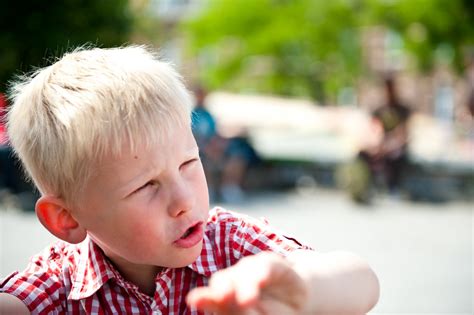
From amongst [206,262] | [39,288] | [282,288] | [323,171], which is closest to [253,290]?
[282,288]

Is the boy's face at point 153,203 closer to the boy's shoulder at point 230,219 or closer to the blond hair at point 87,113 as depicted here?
the blond hair at point 87,113

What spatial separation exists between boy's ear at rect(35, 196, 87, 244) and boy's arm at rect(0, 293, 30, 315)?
0.13 m

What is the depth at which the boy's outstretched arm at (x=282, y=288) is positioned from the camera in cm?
74

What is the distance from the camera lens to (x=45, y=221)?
1.20 m

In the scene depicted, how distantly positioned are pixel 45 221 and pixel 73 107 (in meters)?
0.23

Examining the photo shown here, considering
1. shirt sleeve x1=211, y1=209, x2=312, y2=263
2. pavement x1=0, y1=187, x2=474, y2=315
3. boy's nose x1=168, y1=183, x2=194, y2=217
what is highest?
boy's nose x1=168, y1=183, x2=194, y2=217

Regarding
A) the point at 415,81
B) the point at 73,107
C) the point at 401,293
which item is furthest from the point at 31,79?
the point at 415,81

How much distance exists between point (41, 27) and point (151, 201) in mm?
8174

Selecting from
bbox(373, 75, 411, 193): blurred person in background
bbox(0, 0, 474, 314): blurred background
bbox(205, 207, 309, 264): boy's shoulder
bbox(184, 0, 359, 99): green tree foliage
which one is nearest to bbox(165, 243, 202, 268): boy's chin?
bbox(205, 207, 309, 264): boy's shoulder

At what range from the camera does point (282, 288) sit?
79cm

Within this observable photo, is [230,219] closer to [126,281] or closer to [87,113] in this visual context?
[126,281]

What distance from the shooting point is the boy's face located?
107 cm

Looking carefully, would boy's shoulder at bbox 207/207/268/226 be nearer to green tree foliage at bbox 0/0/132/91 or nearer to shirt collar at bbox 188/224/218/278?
shirt collar at bbox 188/224/218/278

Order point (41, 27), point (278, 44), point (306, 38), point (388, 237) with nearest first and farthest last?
1. point (388, 237)
2. point (41, 27)
3. point (306, 38)
4. point (278, 44)
